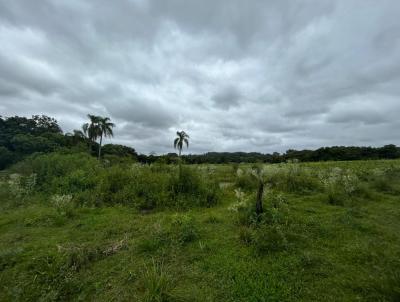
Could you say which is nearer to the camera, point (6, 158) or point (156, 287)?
point (156, 287)

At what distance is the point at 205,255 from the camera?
4055 mm

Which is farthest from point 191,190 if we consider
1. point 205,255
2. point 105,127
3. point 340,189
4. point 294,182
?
point 105,127

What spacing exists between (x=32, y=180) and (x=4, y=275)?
26.2 ft

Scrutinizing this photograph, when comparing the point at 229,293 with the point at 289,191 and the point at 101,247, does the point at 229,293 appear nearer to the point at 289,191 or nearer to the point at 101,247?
the point at 101,247

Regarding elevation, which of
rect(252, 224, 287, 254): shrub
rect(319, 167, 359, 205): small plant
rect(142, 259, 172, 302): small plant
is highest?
rect(319, 167, 359, 205): small plant

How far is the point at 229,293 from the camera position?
9.95 feet

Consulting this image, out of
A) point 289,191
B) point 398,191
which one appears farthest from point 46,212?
point 398,191

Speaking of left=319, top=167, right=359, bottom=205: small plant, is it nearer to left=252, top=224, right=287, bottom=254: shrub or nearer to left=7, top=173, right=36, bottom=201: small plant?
left=252, top=224, right=287, bottom=254: shrub

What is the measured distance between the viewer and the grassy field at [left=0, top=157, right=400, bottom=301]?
10.1 feet

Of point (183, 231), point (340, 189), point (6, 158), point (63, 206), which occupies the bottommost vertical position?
point (183, 231)

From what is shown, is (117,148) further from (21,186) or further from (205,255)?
(205,255)

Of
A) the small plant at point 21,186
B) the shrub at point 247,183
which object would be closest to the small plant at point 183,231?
the shrub at point 247,183

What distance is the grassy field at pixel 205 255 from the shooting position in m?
3.07

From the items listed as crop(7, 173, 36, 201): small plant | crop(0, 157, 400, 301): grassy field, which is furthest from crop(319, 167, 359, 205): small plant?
crop(7, 173, 36, 201): small plant
